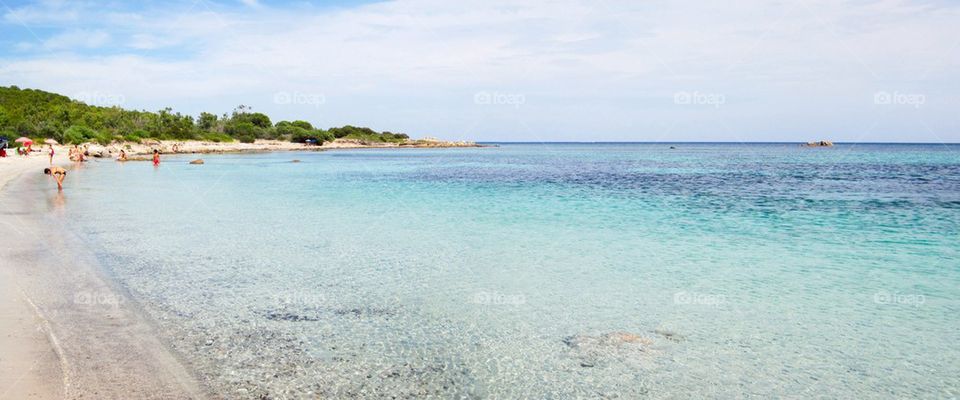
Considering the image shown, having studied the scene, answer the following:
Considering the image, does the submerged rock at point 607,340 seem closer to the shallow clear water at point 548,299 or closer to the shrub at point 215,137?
the shallow clear water at point 548,299

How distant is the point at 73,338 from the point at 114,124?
11558cm

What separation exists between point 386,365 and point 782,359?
16.8 ft

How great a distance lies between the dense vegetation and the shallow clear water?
77.4 meters

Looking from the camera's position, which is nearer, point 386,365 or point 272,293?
point 386,365

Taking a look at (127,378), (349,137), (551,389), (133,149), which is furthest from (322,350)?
(349,137)

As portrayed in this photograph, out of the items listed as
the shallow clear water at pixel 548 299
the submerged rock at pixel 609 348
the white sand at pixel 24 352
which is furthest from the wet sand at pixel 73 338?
the submerged rock at pixel 609 348

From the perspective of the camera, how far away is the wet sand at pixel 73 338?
6418 millimetres

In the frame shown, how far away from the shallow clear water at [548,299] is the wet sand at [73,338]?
432 millimetres

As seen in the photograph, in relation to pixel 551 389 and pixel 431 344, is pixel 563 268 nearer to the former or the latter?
pixel 431 344

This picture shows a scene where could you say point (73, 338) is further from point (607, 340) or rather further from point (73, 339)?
point (607, 340)

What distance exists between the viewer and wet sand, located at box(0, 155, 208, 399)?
6418 millimetres

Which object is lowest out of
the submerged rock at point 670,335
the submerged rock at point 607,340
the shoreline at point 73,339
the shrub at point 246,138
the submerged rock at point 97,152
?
the submerged rock at point 607,340

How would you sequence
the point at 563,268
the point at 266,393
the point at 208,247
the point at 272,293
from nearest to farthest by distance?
the point at 266,393, the point at 272,293, the point at 563,268, the point at 208,247

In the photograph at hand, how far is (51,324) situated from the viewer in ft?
27.5
